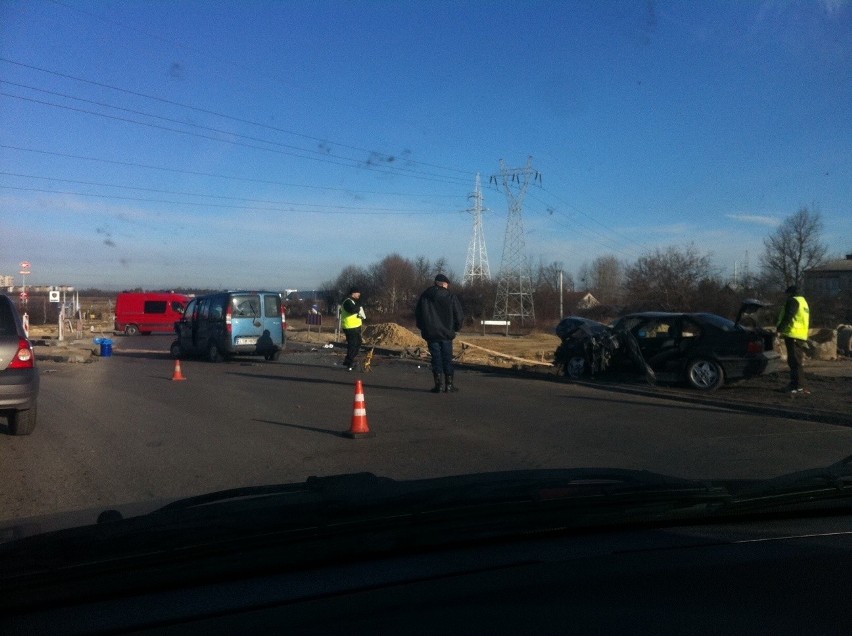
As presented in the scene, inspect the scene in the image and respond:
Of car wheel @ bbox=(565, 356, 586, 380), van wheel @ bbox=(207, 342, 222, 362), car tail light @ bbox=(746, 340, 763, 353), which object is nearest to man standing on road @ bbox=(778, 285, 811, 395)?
car tail light @ bbox=(746, 340, 763, 353)

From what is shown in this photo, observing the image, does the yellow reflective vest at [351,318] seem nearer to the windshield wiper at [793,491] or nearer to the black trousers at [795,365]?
the black trousers at [795,365]

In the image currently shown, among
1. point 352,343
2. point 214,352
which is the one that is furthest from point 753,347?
point 214,352

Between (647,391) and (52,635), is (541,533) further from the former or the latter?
(647,391)

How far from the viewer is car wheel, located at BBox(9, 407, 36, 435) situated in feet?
29.6

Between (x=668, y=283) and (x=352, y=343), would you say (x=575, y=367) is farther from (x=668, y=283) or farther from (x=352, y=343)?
(x=668, y=283)

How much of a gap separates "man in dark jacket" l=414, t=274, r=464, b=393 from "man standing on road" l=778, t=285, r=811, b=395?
5.26 meters

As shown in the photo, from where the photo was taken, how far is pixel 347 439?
8.97m

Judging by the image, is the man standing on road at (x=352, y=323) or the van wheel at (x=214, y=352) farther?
the van wheel at (x=214, y=352)

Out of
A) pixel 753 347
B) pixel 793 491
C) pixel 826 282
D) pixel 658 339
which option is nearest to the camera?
pixel 793 491

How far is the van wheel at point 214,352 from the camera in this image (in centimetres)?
2066

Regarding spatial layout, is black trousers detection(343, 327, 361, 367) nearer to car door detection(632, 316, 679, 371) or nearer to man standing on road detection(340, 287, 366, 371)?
man standing on road detection(340, 287, 366, 371)

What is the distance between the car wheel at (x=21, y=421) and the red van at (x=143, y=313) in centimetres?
3371

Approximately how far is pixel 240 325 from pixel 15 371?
11628 millimetres

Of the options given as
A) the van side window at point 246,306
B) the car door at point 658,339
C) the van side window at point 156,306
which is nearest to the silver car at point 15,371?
the car door at point 658,339
